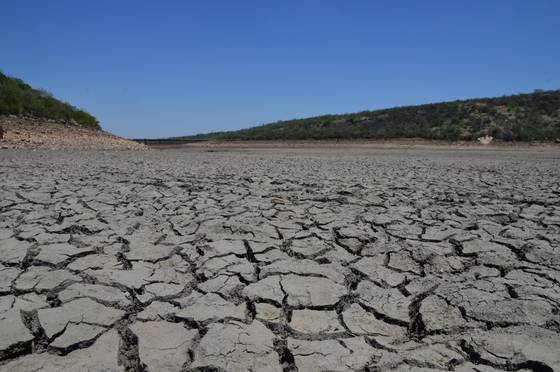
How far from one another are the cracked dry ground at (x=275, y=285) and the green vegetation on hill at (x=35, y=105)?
562 inches

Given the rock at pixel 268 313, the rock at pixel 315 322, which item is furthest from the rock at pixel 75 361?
the rock at pixel 315 322

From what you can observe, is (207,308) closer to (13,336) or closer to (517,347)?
(13,336)

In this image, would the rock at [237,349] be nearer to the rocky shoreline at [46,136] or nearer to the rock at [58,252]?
the rock at [58,252]

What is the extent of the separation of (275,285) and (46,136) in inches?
575

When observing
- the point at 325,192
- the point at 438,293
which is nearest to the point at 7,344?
the point at 438,293

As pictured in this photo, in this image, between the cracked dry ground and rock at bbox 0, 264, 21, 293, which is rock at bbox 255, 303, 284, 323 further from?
rock at bbox 0, 264, 21, 293

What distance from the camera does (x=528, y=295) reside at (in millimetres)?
1856

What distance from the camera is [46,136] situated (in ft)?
45.6

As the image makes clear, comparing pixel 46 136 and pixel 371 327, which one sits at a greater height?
pixel 46 136

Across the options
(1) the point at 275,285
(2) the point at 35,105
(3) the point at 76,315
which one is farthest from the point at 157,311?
(2) the point at 35,105

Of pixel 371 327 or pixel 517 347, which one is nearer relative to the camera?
pixel 517 347

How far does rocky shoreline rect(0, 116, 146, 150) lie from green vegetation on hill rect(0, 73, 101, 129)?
0.69 metres

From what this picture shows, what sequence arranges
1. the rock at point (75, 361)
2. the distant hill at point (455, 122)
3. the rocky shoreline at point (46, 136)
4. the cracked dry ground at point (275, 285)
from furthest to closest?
the distant hill at point (455, 122)
the rocky shoreline at point (46, 136)
the cracked dry ground at point (275, 285)
the rock at point (75, 361)

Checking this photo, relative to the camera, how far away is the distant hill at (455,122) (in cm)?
2486
